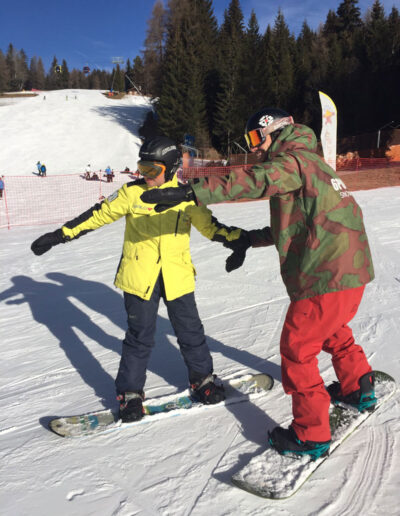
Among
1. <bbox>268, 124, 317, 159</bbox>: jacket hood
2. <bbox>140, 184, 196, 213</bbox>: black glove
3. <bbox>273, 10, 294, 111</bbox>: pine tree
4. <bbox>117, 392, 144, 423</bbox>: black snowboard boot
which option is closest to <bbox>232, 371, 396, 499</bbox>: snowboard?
<bbox>117, 392, 144, 423</bbox>: black snowboard boot

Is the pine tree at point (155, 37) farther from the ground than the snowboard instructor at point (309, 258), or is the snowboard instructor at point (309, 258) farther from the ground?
the pine tree at point (155, 37)

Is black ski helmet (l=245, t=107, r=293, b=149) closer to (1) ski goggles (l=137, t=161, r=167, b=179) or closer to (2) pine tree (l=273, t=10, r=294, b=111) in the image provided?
(1) ski goggles (l=137, t=161, r=167, b=179)

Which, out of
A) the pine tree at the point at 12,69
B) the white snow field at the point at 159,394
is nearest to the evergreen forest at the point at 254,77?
the white snow field at the point at 159,394

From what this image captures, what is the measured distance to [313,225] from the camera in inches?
76.3

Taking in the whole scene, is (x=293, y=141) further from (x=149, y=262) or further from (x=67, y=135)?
(x=67, y=135)

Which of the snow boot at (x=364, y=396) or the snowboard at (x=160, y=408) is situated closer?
the snow boot at (x=364, y=396)

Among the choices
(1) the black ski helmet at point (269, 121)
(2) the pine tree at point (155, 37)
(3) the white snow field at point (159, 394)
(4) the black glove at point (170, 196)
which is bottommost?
(3) the white snow field at point (159, 394)

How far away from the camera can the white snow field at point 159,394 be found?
1.95 m

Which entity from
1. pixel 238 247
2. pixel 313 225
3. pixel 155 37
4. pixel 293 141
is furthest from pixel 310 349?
pixel 155 37

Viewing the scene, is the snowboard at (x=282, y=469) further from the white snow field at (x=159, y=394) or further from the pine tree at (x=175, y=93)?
the pine tree at (x=175, y=93)

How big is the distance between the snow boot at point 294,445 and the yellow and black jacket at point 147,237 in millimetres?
989

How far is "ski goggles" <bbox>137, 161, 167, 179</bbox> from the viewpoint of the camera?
2.37 m

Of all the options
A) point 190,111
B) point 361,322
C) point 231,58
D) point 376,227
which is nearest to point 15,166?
point 190,111

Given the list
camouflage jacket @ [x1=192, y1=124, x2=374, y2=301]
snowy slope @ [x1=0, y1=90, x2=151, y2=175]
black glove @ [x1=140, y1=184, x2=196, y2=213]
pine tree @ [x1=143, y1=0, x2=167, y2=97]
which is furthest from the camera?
pine tree @ [x1=143, y1=0, x2=167, y2=97]
